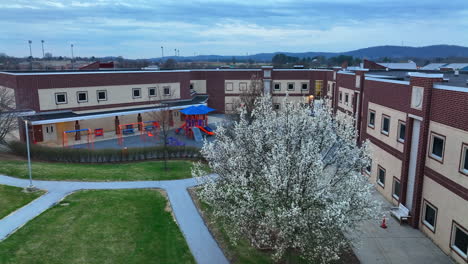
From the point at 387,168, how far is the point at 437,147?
18.1 ft

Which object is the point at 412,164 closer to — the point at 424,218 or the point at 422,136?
the point at 422,136

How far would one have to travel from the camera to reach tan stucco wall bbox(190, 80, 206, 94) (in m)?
53.3

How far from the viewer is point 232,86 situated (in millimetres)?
53250

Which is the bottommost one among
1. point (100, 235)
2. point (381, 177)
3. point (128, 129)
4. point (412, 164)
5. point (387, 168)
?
point (100, 235)

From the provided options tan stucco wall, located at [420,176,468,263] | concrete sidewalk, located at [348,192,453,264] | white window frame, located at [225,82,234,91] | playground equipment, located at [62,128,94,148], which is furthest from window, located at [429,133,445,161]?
white window frame, located at [225,82,234,91]

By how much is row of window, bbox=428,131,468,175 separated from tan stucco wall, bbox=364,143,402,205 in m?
3.31

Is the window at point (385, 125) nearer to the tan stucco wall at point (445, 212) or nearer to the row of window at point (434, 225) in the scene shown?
the row of window at point (434, 225)

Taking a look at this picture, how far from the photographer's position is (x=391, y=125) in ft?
67.8

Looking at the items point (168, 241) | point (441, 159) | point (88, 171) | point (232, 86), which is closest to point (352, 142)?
point (441, 159)

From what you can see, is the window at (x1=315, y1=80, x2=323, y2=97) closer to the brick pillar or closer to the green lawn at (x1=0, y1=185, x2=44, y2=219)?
the brick pillar

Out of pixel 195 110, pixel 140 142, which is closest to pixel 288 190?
pixel 140 142

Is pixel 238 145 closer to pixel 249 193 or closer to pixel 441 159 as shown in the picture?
pixel 249 193

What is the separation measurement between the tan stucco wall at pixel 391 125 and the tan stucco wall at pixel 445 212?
3.70 meters

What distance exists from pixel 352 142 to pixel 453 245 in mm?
5784
